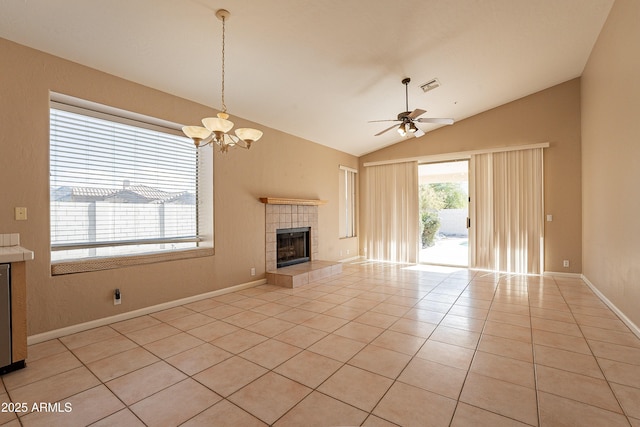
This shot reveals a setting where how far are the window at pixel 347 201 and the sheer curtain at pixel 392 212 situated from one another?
0.33 metres

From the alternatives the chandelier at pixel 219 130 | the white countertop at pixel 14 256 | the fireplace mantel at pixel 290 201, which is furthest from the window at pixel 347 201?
the white countertop at pixel 14 256

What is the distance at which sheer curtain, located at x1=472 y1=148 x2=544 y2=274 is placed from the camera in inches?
217

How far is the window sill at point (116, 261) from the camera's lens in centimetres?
293

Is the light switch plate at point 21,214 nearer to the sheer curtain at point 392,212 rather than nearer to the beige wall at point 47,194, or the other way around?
the beige wall at point 47,194

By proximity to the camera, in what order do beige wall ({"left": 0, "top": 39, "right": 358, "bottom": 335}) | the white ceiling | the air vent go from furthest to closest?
the air vent, beige wall ({"left": 0, "top": 39, "right": 358, "bottom": 335}), the white ceiling

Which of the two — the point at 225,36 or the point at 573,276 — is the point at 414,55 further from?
the point at 573,276

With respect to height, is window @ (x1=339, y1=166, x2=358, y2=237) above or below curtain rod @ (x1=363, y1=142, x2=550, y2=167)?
below

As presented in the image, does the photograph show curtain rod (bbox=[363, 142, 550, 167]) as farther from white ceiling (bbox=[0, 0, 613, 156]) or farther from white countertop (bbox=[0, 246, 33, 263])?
white countertop (bbox=[0, 246, 33, 263])

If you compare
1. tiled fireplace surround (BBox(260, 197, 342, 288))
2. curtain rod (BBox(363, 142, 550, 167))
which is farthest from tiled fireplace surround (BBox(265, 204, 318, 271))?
curtain rod (BBox(363, 142, 550, 167))

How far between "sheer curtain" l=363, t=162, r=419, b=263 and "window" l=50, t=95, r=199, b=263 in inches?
178

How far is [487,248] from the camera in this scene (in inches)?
235

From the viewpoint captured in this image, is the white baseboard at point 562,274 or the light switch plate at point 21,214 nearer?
the light switch plate at point 21,214

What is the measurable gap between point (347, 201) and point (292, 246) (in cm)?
234

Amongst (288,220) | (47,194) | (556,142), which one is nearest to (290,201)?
(288,220)
